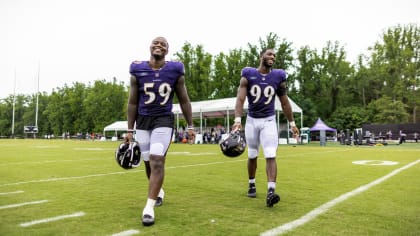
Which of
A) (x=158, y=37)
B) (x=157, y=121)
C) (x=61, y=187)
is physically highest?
(x=158, y=37)

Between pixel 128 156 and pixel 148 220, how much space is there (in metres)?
1.09

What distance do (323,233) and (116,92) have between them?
3121 inches

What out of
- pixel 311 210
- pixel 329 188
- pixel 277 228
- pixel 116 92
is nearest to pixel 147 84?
pixel 277 228

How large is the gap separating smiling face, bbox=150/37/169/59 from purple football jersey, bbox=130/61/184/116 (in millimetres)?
147

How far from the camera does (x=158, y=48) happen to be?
4.55 meters

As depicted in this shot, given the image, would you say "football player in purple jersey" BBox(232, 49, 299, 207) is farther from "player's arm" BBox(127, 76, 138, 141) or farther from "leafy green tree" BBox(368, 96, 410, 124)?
"leafy green tree" BBox(368, 96, 410, 124)

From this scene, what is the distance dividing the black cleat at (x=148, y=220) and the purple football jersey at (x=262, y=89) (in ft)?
8.10

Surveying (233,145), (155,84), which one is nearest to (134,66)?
(155,84)

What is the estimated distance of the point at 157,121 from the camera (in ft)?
15.0

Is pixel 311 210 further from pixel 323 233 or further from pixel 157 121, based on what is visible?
pixel 157 121

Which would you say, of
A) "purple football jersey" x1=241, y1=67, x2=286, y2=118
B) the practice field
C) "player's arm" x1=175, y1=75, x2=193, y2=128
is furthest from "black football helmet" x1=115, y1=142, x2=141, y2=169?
"purple football jersey" x1=241, y1=67, x2=286, y2=118

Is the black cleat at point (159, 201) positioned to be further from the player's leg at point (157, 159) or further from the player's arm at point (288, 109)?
the player's arm at point (288, 109)

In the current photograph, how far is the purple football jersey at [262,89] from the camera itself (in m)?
5.45

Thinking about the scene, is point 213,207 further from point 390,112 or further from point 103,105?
point 103,105
